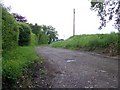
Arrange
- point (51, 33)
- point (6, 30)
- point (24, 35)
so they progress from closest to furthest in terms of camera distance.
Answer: point (6, 30) → point (24, 35) → point (51, 33)

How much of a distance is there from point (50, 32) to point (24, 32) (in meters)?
35.8

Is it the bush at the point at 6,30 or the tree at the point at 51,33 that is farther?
the tree at the point at 51,33

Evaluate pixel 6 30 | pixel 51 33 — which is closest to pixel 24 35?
pixel 6 30

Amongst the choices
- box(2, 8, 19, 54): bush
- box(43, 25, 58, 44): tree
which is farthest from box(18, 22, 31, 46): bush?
box(43, 25, 58, 44): tree

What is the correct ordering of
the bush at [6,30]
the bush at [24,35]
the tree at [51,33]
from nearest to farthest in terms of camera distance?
the bush at [6,30] < the bush at [24,35] < the tree at [51,33]

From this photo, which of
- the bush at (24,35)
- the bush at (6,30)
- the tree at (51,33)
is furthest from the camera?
the tree at (51,33)

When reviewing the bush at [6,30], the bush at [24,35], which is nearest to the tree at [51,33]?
the bush at [24,35]

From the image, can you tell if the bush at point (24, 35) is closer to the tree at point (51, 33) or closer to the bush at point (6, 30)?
the bush at point (6, 30)

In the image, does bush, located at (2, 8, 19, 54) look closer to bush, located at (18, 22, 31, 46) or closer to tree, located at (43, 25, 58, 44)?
bush, located at (18, 22, 31, 46)

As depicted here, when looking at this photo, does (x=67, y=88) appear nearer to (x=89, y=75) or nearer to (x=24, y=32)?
(x=89, y=75)

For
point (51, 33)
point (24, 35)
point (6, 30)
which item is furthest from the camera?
point (51, 33)

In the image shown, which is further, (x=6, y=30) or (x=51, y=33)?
(x=51, y=33)

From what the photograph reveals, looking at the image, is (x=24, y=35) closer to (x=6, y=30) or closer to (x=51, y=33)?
(x=6, y=30)

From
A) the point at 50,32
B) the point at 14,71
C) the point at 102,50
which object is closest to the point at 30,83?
the point at 14,71
